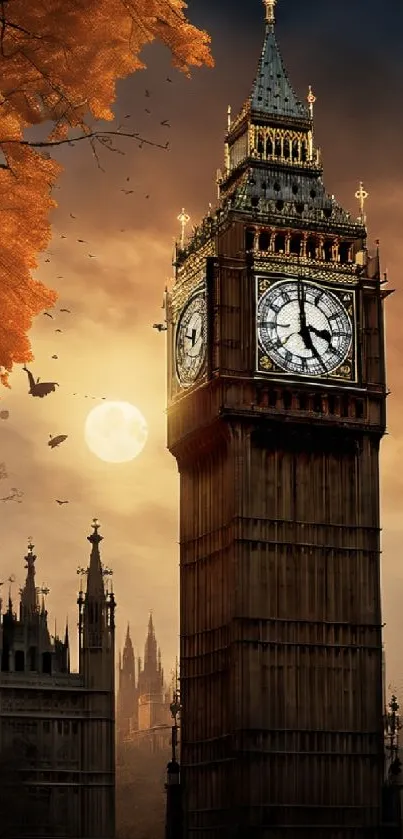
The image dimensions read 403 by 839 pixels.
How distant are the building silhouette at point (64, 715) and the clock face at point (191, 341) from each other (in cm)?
863

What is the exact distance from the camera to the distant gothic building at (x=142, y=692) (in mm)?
159375

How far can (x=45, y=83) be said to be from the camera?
683 inches

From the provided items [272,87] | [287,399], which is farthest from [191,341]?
[272,87]

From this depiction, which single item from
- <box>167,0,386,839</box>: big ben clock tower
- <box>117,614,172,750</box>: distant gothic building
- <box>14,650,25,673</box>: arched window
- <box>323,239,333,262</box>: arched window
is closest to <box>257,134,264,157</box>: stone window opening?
<box>167,0,386,839</box>: big ben clock tower

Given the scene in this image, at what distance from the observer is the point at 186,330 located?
2869 inches

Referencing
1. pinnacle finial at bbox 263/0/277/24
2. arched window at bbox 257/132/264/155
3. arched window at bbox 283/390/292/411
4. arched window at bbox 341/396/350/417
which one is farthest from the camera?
pinnacle finial at bbox 263/0/277/24

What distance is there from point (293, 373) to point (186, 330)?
601cm

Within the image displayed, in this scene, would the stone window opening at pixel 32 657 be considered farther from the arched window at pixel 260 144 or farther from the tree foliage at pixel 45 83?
the tree foliage at pixel 45 83

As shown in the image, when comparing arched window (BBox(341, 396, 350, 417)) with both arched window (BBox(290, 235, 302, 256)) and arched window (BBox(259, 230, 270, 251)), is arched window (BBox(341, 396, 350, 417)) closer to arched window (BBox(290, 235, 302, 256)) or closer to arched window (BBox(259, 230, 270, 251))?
arched window (BBox(290, 235, 302, 256))

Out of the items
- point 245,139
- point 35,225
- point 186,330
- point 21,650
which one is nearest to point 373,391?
point 186,330

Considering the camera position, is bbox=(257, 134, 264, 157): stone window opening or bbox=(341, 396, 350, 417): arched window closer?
bbox=(341, 396, 350, 417): arched window

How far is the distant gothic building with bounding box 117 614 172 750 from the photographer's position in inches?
6275

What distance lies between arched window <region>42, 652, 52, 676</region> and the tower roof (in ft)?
84.7

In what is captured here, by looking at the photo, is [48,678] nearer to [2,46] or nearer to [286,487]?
[286,487]
